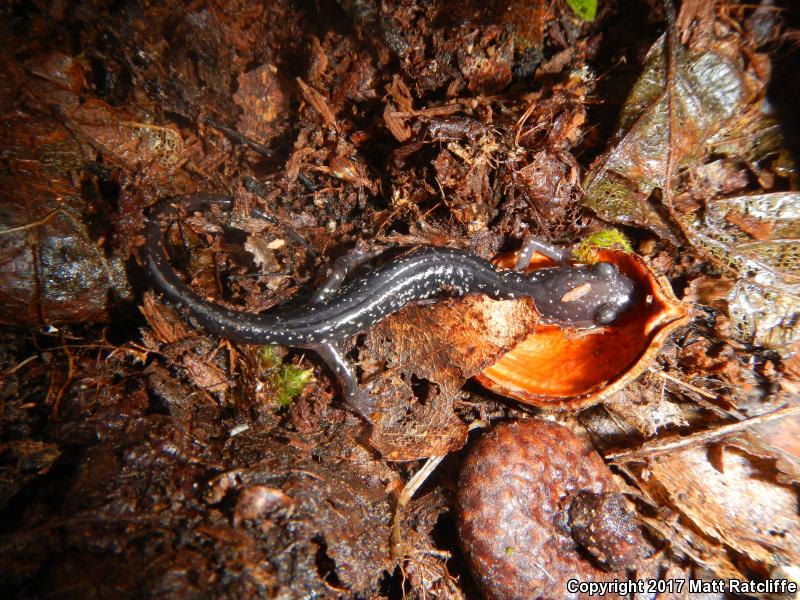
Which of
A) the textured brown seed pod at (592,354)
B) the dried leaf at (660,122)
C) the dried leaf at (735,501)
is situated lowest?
the dried leaf at (735,501)

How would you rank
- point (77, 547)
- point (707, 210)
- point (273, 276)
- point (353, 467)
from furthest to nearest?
point (273, 276) → point (707, 210) → point (353, 467) → point (77, 547)

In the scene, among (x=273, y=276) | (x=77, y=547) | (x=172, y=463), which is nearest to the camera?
(x=77, y=547)

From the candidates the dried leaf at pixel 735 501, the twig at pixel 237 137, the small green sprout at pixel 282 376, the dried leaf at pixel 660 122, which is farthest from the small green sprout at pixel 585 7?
the small green sprout at pixel 282 376

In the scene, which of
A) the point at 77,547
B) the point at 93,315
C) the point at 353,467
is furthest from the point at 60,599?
the point at 93,315

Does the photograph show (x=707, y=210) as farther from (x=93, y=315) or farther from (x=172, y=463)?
(x=93, y=315)

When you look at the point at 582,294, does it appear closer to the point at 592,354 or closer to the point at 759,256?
the point at 592,354

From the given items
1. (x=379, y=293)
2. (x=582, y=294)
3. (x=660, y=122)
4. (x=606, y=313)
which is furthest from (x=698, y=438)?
(x=379, y=293)

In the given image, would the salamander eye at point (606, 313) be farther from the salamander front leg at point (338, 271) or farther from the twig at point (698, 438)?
the salamander front leg at point (338, 271)

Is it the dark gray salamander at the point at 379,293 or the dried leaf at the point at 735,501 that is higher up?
the dark gray salamander at the point at 379,293
